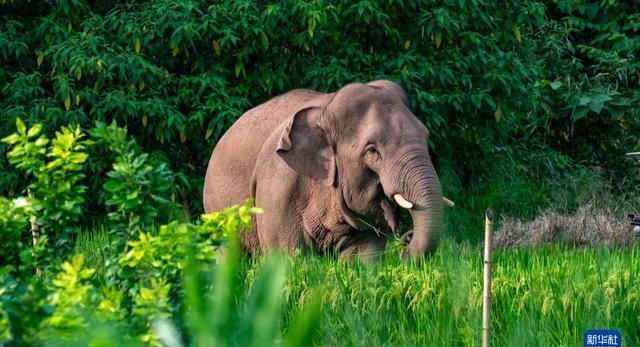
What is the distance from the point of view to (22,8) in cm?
1014

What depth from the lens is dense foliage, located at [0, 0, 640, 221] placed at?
9.29m

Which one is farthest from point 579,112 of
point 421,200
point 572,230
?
point 421,200

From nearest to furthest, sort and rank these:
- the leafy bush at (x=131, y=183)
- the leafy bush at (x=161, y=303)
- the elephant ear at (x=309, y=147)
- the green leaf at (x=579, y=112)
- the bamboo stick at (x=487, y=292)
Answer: the leafy bush at (x=161, y=303), the leafy bush at (x=131, y=183), the bamboo stick at (x=487, y=292), the elephant ear at (x=309, y=147), the green leaf at (x=579, y=112)

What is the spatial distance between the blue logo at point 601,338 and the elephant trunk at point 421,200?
2139 millimetres

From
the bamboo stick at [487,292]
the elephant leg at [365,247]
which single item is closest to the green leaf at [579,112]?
the elephant leg at [365,247]

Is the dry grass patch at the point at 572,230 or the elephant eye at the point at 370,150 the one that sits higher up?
the elephant eye at the point at 370,150

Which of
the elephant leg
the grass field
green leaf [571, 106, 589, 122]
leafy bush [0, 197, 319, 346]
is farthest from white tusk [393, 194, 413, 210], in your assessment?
green leaf [571, 106, 589, 122]

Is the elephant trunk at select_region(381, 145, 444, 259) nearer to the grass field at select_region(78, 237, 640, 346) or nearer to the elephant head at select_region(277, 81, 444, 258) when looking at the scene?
the elephant head at select_region(277, 81, 444, 258)

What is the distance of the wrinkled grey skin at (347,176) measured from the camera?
6.93m

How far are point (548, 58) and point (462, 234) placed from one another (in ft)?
12.5

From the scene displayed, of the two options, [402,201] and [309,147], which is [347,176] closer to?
[309,147]

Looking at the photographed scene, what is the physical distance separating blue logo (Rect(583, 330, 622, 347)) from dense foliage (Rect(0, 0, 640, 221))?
4671 millimetres

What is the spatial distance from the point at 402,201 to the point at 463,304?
5.45 ft

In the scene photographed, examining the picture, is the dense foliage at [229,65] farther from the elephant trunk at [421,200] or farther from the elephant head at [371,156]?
the elephant trunk at [421,200]
